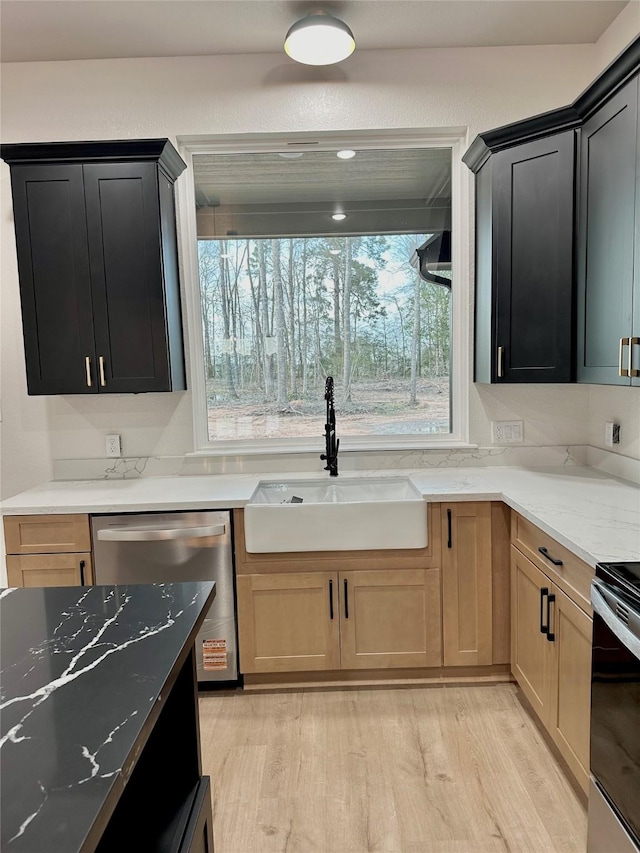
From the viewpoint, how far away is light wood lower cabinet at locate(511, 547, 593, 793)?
171 cm

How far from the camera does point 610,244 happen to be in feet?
6.88

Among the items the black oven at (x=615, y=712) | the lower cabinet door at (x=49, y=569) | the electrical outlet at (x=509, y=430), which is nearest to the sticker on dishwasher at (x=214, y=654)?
the lower cabinet door at (x=49, y=569)

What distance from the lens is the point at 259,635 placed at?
244 centimetres

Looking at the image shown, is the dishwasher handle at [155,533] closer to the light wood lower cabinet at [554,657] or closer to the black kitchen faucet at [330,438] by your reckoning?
the black kitchen faucet at [330,438]

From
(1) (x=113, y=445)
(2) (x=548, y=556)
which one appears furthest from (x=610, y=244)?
(1) (x=113, y=445)

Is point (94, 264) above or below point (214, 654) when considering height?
above

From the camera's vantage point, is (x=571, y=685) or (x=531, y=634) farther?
(x=531, y=634)

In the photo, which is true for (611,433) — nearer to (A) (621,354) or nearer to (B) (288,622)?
(A) (621,354)

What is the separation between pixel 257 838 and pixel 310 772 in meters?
0.32

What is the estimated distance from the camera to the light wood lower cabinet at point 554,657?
5.60 ft

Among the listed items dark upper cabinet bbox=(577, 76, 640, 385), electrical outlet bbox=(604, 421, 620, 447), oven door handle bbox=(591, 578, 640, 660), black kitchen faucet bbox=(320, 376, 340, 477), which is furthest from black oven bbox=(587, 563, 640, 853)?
black kitchen faucet bbox=(320, 376, 340, 477)

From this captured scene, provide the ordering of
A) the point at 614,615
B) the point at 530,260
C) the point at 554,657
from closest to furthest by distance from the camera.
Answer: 1. the point at 614,615
2. the point at 554,657
3. the point at 530,260

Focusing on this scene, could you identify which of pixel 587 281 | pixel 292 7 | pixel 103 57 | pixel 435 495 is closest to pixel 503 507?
pixel 435 495

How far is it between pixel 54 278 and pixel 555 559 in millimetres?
2398
